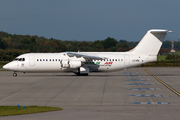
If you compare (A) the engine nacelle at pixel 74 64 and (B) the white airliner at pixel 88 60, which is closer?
(A) the engine nacelle at pixel 74 64

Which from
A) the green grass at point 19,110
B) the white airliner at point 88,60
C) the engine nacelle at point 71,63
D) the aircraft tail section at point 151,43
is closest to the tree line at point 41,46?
the white airliner at point 88,60

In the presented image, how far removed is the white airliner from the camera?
130 feet

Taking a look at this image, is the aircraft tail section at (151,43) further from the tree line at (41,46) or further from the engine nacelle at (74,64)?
the tree line at (41,46)

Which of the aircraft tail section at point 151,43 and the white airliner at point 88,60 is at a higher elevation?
the aircraft tail section at point 151,43

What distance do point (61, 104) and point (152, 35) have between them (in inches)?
1029

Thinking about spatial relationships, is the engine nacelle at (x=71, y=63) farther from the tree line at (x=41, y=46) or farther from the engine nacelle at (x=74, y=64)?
the tree line at (x=41, y=46)

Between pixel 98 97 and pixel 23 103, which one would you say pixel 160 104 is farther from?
pixel 23 103

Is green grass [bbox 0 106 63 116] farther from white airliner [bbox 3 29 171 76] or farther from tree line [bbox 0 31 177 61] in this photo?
tree line [bbox 0 31 177 61]

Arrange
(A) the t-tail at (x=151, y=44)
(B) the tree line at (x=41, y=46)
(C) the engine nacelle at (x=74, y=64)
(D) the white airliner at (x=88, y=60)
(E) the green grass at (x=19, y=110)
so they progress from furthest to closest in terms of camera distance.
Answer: (B) the tree line at (x=41, y=46) → (A) the t-tail at (x=151, y=44) → (D) the white airliner at (x=88, y=60) → (C) the engine nacelle at (x=74, y=64) → (E) the green grass at (x=19, y=110)

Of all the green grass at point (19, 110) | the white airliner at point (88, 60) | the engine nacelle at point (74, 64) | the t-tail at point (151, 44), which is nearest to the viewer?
the green grass at point (19, 110)

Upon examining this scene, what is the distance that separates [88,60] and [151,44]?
29.5 feet

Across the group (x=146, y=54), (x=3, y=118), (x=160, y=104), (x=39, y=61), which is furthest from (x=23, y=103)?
(x=146, y=54)

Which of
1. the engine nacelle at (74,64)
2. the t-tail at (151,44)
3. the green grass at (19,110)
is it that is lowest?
the green grass at (19,110)

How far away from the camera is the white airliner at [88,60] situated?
39.6 m
